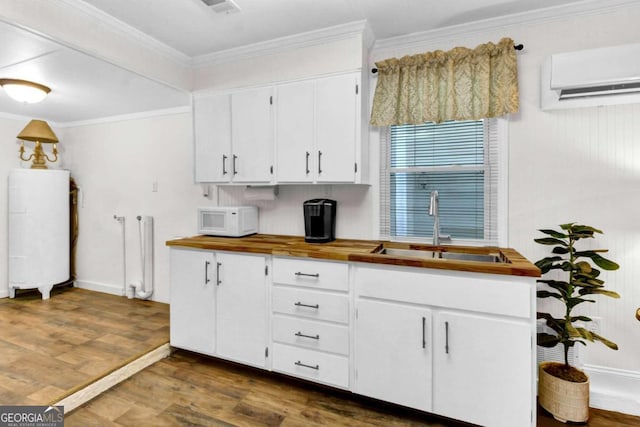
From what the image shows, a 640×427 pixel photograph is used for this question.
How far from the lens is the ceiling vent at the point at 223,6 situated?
199 centimetres

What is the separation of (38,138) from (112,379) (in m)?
3.05

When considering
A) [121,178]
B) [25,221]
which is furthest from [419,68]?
[25,221]

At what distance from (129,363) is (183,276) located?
0.69 m

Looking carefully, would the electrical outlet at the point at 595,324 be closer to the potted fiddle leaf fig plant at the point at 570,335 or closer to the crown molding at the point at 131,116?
the potted fiddle leaf fig plant at the point at 570,335

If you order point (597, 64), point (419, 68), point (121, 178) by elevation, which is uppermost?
point (419, 68)

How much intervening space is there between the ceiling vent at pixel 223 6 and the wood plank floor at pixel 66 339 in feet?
8.19

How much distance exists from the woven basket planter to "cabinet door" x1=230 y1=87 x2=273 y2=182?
7.54 ft

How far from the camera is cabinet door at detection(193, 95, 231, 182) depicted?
275 cm

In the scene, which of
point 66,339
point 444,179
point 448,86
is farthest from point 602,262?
point 66,339

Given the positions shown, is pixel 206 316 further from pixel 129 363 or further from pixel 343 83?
pixel 343 83

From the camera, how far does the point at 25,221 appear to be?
12.5 feet

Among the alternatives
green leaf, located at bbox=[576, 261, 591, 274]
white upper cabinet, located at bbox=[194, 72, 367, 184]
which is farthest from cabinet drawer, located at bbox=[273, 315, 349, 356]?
green leaf, located at bbox=[576, 261, 591, 274]

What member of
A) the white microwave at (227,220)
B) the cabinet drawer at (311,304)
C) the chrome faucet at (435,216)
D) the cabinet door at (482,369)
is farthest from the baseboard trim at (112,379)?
the chrome faucet at (435,216)

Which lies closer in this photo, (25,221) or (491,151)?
(491,151)
